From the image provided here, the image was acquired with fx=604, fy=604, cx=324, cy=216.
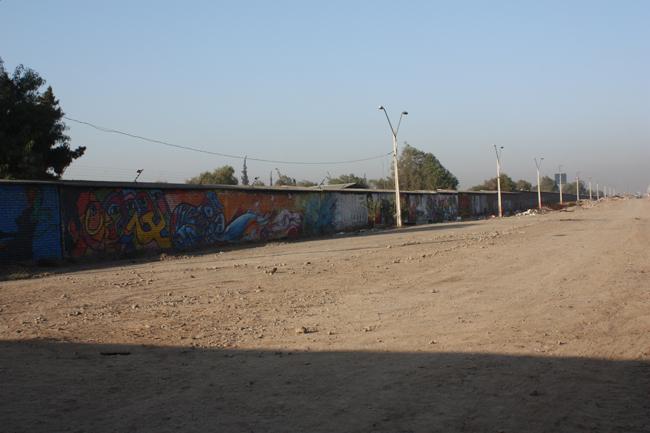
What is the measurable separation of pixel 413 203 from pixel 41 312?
46.3 meters

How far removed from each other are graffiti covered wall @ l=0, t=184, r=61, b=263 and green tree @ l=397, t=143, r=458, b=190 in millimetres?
82772

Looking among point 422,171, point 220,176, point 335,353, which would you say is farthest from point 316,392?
point 422,171

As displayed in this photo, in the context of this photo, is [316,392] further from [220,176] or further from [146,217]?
[220,176]

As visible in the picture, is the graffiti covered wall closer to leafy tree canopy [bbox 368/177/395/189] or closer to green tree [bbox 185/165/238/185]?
green tree [bbox 185/165/238/185]

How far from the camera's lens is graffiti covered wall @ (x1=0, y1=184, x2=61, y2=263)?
1884 centimetres

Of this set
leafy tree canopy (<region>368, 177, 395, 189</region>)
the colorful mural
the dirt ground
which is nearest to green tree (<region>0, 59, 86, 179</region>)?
the colorful mural

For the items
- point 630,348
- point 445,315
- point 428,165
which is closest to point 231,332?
point 445,315

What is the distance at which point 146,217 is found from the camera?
944 inches

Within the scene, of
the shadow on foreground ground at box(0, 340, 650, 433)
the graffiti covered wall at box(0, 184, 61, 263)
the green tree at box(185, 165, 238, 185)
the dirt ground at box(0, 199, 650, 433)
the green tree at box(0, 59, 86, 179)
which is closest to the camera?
the shadow on foreground ground at box(0, 340, 650, 433)

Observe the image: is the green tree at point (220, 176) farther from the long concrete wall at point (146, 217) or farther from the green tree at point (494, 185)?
the green tree at point (494, 185)

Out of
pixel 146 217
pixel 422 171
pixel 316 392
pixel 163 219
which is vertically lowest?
pixel 316 392

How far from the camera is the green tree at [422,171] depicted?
334 ft

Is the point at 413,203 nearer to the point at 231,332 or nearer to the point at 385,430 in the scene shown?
the point at 231,332

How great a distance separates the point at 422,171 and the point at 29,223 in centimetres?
8939
